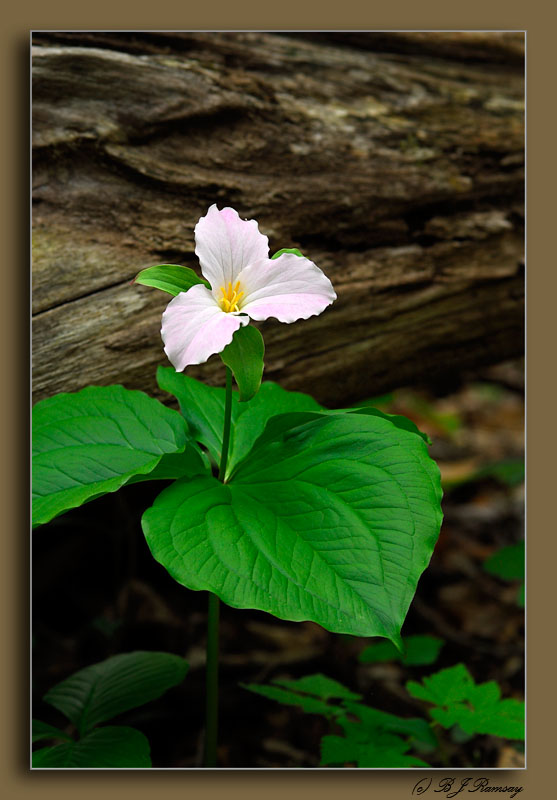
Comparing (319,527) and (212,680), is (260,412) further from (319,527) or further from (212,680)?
(212,680)

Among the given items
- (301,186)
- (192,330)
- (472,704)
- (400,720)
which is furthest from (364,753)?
(301,186)

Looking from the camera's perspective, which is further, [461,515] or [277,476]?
[461,515]

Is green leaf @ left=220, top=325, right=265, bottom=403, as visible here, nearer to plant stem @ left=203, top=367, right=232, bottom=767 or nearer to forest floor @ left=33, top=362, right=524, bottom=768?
plant stem @ left=203, top=367, right=232, bottom=767

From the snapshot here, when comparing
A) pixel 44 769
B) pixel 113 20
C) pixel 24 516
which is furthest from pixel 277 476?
pixel 113 20

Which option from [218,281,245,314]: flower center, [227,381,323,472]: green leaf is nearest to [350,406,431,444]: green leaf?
[227,381,323,472]: green leaf

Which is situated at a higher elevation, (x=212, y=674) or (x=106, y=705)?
(x=212, y=674)

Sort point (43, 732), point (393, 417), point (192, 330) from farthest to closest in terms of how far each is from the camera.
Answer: point (43, 732)
point (393, 417)
point (192, 330)

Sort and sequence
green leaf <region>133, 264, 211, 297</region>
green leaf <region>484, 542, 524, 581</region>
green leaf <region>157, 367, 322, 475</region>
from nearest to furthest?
green leaf <region>133, 264, 211, 297</region> < green leaf <region>157, 367, 322, 475</region> < green leaf <region>484, 542, 524, 581</region>

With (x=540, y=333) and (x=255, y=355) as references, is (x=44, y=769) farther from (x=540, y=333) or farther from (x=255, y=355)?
(x=540, y=333)
